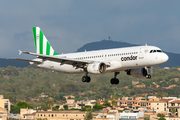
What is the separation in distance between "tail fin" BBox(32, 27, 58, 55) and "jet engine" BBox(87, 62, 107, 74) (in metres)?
14.4

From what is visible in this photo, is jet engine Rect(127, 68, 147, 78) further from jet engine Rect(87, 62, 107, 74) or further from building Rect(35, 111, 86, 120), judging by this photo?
building Rect(35, 111, 86, 120)

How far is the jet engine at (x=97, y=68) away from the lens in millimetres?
62344

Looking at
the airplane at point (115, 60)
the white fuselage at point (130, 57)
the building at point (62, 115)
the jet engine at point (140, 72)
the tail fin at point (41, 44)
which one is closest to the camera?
the white fuselage at point (130, 57)

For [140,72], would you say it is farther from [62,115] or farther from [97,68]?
[62,115]

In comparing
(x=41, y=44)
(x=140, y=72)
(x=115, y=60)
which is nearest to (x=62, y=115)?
(x=41, y=44)

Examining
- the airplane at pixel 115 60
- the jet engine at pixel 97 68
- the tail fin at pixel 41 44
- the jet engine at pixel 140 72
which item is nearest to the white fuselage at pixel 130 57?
the airplane at pixel 115 60

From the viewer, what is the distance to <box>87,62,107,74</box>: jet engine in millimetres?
62344

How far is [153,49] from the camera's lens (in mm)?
60906

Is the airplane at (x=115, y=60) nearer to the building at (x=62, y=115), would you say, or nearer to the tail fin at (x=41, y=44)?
the tail fin at (x=41, y=44)

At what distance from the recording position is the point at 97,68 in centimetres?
6225

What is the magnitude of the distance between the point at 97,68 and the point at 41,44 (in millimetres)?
19186

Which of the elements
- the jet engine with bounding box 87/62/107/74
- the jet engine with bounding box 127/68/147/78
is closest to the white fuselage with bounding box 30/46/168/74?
the jet engine with bounding box 87/62/107/74

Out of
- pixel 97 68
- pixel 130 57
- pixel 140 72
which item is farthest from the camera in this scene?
pixel 140 72

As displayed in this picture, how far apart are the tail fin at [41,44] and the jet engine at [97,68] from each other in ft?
47.4
